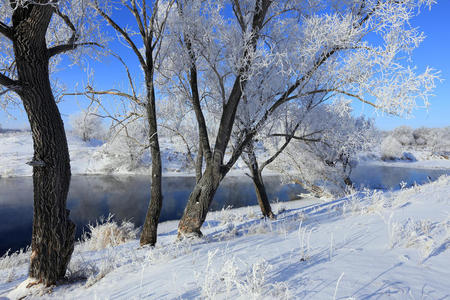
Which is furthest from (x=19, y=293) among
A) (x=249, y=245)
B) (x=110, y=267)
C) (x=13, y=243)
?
(x=13, y=243)

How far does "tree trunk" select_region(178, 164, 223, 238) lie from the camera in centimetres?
466

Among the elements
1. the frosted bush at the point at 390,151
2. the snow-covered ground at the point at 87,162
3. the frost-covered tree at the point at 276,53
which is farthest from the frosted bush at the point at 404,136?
the frost-covered tree at the point at 276,53

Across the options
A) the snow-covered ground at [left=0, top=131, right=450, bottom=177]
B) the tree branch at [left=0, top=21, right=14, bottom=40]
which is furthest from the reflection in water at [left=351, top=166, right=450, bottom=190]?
the tree branch at [left=0, top=21, right=14, bottom=40]

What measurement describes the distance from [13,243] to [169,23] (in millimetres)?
9017

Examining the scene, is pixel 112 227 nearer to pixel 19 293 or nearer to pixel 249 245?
pixel 19 293

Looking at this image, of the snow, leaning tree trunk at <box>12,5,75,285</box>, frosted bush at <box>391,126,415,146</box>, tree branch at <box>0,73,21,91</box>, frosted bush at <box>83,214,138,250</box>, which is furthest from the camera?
frosted bush at <box>391,126,415,146</box>

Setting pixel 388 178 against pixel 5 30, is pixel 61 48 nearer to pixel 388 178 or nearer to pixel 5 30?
pixel 5 30

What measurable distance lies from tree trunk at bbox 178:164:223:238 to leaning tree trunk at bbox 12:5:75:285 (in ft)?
6.84

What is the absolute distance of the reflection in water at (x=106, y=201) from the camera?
9.94m

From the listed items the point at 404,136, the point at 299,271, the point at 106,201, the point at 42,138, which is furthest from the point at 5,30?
the point at 404,136

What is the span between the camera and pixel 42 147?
9.35 ft

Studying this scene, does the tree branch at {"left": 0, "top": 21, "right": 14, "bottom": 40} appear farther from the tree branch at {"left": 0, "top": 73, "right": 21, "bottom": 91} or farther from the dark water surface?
the dark water surface

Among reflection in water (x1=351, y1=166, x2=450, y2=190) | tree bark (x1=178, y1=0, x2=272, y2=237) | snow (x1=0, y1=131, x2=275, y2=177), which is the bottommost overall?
reflection in water (x1=351, y1=166, x2=450, y2=190)

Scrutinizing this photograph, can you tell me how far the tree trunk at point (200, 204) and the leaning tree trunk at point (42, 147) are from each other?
6.84 feet
